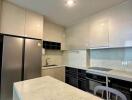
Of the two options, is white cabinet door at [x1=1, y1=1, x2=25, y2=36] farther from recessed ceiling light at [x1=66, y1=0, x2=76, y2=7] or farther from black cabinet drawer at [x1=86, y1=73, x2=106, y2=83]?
black cabinet drawer at [x1=86, y1=73, x2=106, y2=83]

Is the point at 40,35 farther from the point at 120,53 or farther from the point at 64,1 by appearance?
the point at 120,53

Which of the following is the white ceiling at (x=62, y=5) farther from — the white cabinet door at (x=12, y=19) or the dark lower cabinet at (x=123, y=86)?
the dark lower cabinet at (x=123, y=86)

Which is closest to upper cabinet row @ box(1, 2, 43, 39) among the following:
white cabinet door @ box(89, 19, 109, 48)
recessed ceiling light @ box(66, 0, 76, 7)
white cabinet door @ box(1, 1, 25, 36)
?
white cabinet door @ box(1, 1, 25, 36)

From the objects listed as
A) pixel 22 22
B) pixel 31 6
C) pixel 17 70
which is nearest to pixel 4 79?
pixel 17 70

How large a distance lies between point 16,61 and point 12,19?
2.95 feet

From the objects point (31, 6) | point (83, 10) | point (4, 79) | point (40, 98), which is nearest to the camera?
point (40, 98)

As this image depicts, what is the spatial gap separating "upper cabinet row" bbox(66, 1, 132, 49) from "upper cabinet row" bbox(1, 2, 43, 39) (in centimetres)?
125

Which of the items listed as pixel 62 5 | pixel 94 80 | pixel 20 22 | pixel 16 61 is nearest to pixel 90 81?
pixel 94 80

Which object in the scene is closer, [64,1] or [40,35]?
[64,1]

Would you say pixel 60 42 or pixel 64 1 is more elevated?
pixel 64 1

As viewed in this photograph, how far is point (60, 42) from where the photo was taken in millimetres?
3389

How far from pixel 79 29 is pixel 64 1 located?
119 centimetres

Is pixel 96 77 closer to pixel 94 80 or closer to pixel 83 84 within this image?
pixel 94 80

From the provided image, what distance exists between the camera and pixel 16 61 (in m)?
1.95
